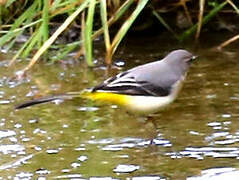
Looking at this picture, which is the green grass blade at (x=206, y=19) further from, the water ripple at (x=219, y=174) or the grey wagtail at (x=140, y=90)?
the water ripple at (x=219, y=174)

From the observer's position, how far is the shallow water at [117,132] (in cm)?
388

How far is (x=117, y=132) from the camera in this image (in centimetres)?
450

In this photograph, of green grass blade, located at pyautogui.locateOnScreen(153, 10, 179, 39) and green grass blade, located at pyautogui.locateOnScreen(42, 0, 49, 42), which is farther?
green grass blade, located at pyautogui.locateOnScreen(153, 10, 179, 39)

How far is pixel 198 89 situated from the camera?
5.19 meters

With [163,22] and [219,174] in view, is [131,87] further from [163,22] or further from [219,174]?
[163,22]

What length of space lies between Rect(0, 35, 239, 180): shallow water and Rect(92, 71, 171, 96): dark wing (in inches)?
10.0

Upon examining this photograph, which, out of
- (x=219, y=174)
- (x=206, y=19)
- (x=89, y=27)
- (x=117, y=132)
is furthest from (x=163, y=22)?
(x=219, y=174)

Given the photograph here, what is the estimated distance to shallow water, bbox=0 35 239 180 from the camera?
388 cm

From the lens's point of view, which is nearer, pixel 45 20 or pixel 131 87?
pixel 131 87

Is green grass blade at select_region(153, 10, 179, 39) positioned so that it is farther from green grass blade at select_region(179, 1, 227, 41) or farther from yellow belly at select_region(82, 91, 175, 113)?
yellow belly at select_region(82, 91, 175, 113)

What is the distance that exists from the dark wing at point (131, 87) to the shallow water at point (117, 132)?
25 centimetres

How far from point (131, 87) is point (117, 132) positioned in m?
0.33

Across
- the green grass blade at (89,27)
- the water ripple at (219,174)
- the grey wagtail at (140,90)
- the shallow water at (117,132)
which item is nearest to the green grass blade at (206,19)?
the shallow water at (117,132)

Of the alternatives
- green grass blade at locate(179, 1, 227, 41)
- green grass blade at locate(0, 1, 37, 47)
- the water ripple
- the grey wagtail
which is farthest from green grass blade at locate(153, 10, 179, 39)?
the water ripple
